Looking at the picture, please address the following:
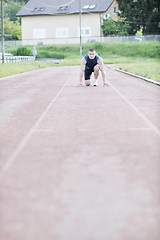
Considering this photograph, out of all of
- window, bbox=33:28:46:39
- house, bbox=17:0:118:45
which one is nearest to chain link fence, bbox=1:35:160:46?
house, bbox=17:0:118:45

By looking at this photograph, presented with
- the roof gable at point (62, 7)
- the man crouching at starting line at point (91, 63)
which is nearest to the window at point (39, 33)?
the roof gable at point (62, 7)

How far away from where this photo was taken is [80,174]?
484 centimetres

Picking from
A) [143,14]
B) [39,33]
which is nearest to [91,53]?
[143,14]

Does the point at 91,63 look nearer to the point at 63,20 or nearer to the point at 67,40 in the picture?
the point at 67,40

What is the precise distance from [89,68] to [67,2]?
54.7 meters

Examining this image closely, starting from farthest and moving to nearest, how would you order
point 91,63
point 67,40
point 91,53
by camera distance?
point 67,40 → point 91,63 → point 91,53

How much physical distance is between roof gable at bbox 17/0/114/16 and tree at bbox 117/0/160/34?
12.5 ft

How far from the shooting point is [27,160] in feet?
18.1

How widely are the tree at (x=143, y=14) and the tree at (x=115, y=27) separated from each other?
0.86 meters

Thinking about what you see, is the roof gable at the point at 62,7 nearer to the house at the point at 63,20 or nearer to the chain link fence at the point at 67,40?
the house at the point at 63,20

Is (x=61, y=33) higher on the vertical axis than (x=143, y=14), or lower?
lower

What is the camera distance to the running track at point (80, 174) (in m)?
3.39

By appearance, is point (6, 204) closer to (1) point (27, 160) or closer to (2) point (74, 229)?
(2) point (74, 229)

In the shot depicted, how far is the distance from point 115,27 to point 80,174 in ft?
188
